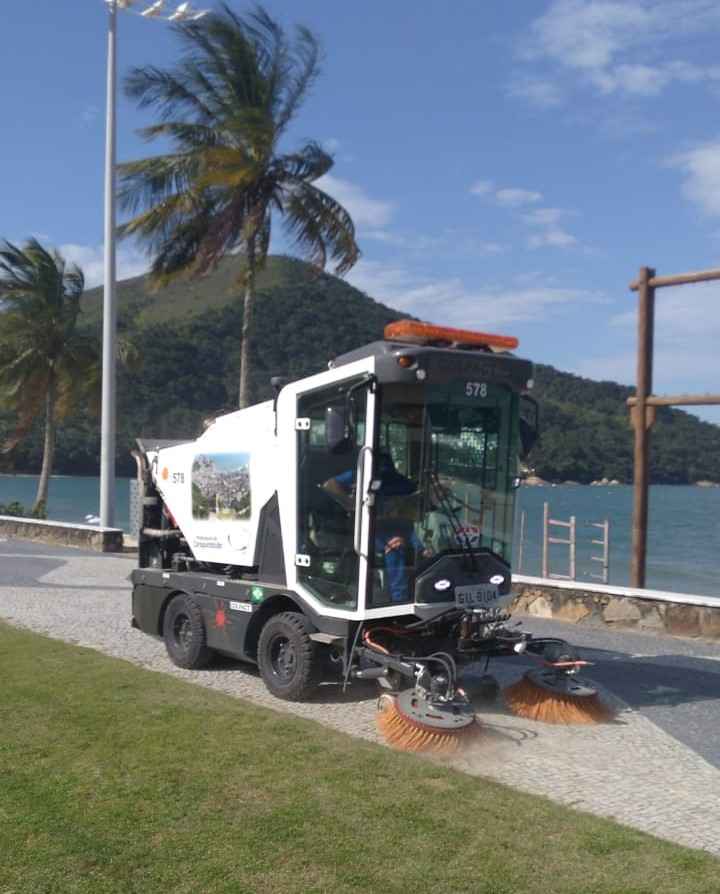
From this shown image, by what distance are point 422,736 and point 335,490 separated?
204 centimetres

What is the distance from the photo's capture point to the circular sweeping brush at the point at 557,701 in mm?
7375

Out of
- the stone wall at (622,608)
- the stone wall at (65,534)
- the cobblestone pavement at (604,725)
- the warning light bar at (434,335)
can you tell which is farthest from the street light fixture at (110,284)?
the warning light bar at (434,335)

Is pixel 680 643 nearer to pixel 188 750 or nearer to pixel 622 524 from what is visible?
pixel 188 750

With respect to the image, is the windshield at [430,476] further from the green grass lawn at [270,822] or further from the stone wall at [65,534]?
the stone wall at [65,534]

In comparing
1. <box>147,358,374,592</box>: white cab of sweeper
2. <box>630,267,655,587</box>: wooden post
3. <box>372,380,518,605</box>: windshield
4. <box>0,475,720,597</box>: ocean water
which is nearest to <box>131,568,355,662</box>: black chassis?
<box>147,358,374,592</box>: white cab of sweeper

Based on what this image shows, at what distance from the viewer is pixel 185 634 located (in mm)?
9367

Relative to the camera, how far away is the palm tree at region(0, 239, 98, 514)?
3009 centimetres

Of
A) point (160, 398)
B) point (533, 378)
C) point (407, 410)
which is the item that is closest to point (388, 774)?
point (407, 410)

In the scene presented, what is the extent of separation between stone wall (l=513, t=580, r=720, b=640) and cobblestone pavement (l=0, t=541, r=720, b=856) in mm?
227

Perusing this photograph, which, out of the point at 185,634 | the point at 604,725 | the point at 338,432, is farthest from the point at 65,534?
the point at 604,725

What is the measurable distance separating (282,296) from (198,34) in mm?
54122

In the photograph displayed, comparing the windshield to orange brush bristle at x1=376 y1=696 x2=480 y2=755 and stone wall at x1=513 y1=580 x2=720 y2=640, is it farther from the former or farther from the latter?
stone wall at x1=513 y1=580 x2=720 y2=640

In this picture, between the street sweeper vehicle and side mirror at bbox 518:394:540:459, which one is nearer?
the street sweeper vehicle

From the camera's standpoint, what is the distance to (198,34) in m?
19.5
